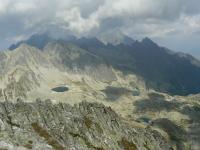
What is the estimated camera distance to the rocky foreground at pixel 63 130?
105 meters

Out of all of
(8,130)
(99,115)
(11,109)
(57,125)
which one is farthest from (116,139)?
(8,130)

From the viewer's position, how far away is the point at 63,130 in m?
124

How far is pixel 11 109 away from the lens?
12938cm

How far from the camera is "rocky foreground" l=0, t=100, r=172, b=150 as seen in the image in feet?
343

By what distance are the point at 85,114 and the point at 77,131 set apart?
30.4m

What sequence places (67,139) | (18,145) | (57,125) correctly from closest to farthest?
1. (18,145)
2. (67,139)
3. (57,125)

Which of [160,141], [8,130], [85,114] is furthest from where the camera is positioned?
[160,141]

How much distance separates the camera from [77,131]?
440 feet

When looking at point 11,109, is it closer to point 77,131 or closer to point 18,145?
point 77,131

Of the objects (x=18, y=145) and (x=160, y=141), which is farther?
(x=160, y=141)

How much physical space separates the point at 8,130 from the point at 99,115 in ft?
210

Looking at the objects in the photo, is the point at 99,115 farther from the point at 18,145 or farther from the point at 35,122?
the point at 18,145

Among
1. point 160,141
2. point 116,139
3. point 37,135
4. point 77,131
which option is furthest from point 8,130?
point 160,141

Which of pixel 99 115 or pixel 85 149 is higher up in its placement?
pixel 99 115
